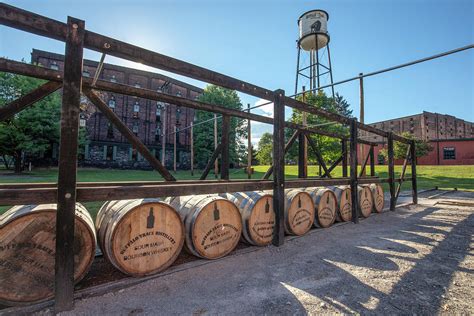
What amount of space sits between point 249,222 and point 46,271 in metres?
2.78

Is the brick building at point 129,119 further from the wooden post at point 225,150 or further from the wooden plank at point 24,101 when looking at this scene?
the wooden plank at point 24,101

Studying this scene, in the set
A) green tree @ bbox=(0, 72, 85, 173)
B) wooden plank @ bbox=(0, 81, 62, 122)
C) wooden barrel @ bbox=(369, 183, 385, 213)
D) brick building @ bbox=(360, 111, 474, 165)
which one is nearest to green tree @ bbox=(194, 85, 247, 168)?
green tree @ bbox=(0, 72, 85, 173)

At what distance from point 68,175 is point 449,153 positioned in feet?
146

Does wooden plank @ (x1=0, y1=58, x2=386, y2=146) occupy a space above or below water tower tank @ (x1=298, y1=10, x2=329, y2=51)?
below

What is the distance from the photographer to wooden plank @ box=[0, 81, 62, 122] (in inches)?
106

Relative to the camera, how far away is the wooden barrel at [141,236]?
281 centimetres

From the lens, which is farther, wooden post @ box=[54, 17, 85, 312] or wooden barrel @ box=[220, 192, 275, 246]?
wooden barrel @ box=[220, 192, 275, 246]

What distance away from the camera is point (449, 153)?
33281mm

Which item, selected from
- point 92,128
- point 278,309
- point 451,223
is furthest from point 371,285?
point 92,128

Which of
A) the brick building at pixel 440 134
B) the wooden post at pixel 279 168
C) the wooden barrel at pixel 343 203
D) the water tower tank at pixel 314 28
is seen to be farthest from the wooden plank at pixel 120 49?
the brick building at pixel 440 134

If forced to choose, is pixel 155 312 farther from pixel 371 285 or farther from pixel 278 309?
pixel 371 285

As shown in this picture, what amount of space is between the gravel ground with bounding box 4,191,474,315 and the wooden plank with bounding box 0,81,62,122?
229cm

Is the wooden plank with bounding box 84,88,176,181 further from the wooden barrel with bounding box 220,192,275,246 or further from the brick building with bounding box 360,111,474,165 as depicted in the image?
the brick building with bounding box 360,111,474,165

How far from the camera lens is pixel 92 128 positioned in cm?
2906
